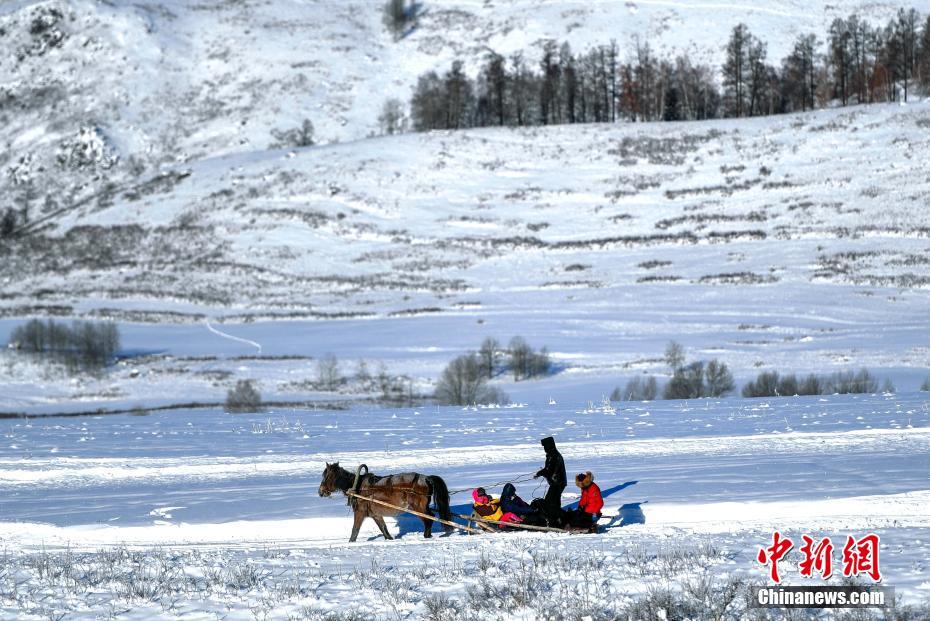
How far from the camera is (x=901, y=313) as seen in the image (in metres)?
43.8

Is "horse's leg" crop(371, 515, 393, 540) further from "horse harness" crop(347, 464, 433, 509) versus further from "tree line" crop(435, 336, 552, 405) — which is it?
"tree line" crop(435, 336, 552, 405)

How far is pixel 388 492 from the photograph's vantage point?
1225 cm

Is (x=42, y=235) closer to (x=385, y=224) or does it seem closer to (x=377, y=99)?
(x=385, y=224)

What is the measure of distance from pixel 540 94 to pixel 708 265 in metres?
55.2

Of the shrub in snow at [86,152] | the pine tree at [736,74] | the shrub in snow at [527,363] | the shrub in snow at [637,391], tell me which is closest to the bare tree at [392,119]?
the shrub in snow at [86,152]

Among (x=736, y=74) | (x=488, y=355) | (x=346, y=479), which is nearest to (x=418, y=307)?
(x=488, y=355)

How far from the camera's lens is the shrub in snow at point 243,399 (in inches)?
1251

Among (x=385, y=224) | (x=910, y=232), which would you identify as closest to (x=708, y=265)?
(x=910, y=232)

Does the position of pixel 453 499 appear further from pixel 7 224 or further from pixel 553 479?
pixel 7 224

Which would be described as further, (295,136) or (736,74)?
(295,136)

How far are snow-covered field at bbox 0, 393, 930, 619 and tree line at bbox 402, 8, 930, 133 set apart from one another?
82268 mm

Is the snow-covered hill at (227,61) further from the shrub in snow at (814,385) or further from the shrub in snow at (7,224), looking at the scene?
the shrub in snow at (814,385)

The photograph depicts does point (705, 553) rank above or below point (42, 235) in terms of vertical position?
below

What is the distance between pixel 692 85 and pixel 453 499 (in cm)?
9721
